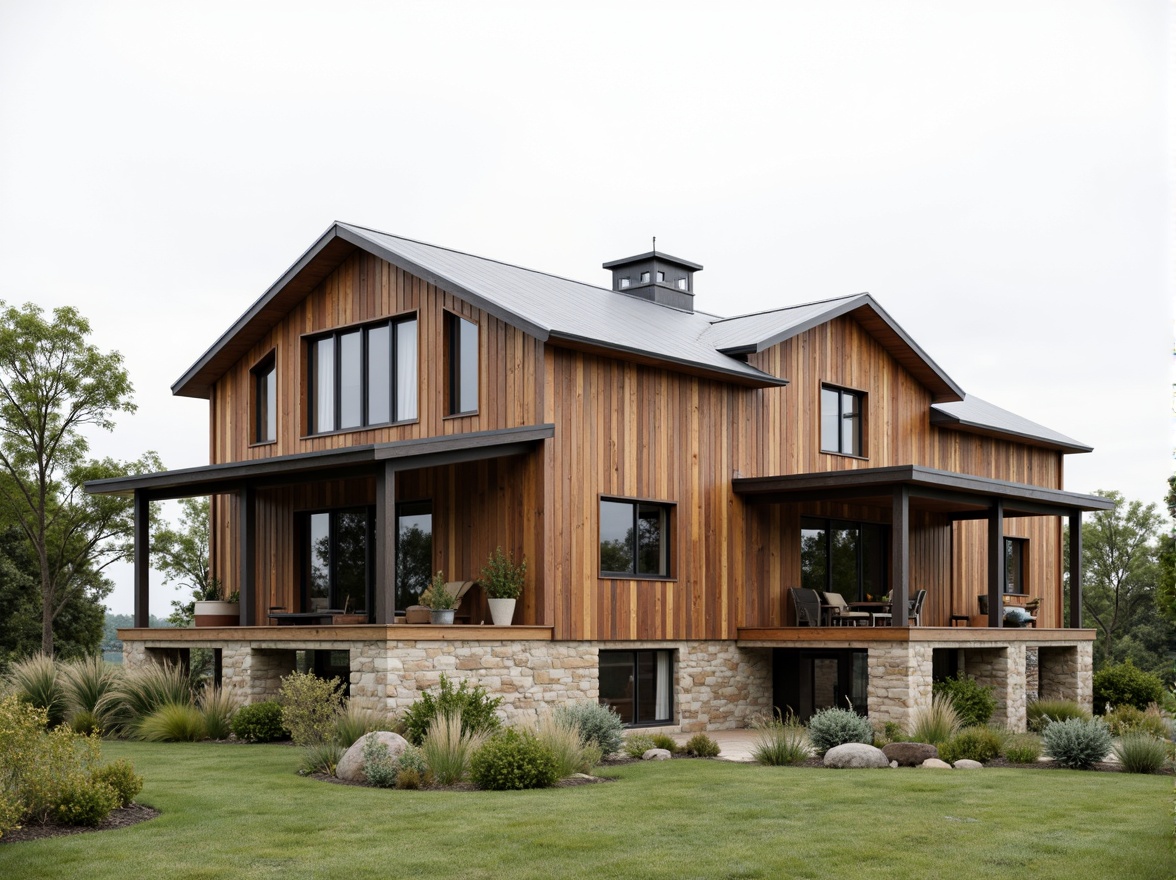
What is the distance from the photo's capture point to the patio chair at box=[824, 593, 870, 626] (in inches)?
777

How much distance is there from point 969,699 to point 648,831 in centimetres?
1060

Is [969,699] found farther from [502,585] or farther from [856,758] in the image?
[502,585]

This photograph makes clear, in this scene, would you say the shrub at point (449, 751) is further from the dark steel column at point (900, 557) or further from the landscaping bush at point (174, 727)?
the dark steel column at point (900, 557)

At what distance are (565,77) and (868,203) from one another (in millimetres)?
7194

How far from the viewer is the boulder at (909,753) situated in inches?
538

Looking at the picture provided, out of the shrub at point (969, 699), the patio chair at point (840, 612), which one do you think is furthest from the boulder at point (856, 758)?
the patio chair at point (840, 612)

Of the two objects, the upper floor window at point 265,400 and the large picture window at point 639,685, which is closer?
the large picture window at point 639,685

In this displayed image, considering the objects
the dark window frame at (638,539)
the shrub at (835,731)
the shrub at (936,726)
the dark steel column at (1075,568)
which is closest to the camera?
the shrub at (835,731)

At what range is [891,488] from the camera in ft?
61.4

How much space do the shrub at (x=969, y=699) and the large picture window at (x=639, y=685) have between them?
3896 millimetres

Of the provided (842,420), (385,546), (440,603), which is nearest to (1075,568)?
(842,420)

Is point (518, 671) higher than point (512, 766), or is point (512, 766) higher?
point (518, 671)

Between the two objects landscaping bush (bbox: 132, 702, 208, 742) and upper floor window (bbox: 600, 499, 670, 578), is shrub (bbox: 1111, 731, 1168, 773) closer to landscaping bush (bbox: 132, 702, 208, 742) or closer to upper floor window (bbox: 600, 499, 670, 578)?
upper floor window (bbox: 600, 499, 670, 578)

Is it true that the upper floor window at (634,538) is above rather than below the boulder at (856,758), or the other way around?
above
